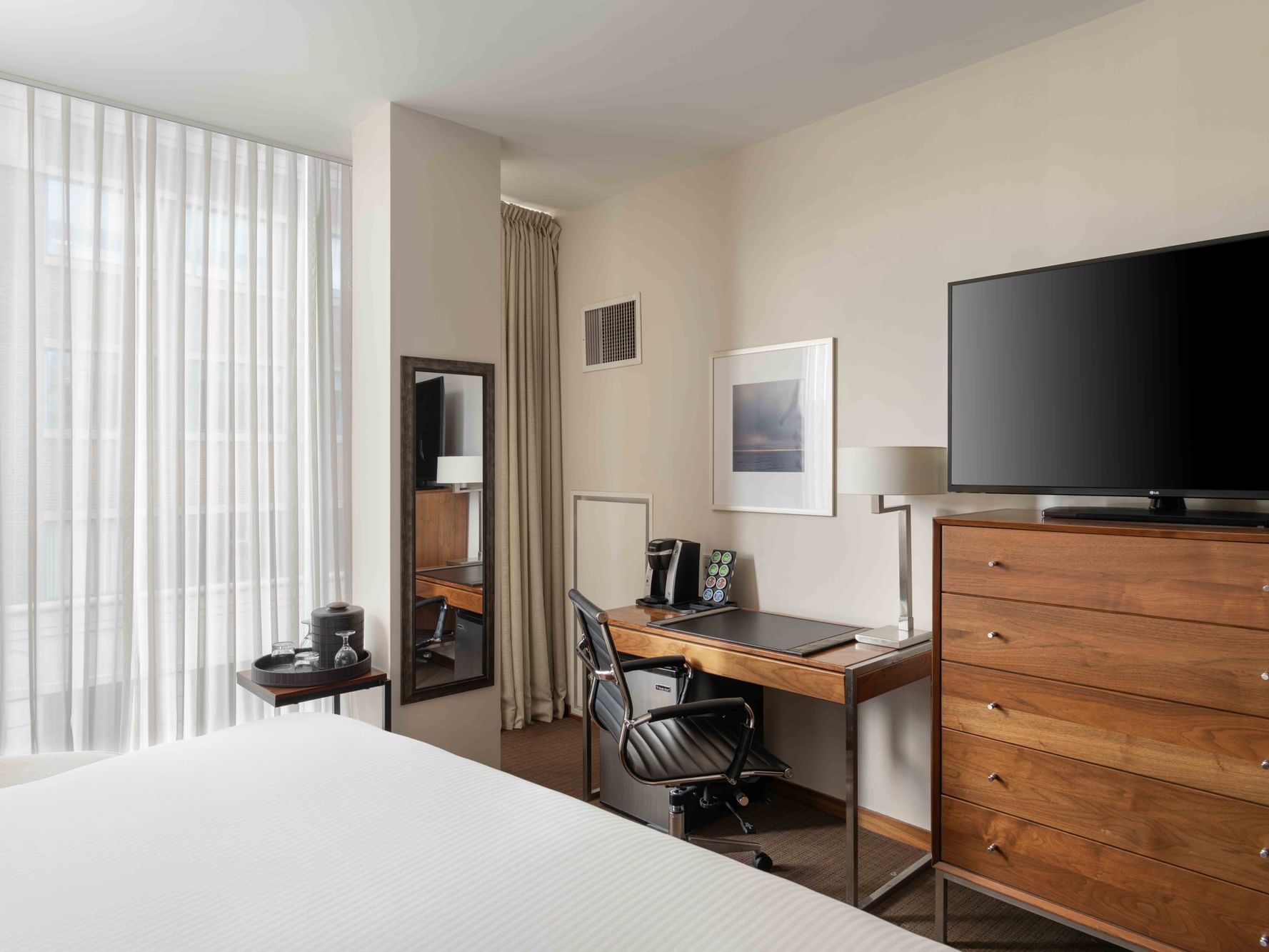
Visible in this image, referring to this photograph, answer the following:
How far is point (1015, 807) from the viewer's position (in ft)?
7.20

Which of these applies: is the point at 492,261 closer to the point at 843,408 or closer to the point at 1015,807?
the point at 843,408

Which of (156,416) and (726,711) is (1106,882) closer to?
(726,711)

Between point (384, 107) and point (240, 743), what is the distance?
8.06ft

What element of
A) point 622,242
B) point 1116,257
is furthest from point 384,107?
point 1116,257

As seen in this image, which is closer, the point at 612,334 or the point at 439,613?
the point at 439,613

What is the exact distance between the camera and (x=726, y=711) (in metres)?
2.52

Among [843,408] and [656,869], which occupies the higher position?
[843,408]

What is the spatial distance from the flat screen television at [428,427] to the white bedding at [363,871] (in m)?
1.61

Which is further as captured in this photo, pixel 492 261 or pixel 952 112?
pixel 492 261

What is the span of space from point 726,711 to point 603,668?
45 cm

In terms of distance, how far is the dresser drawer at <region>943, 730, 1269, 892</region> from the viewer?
71.6 inches

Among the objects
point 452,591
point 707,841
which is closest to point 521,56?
point 452,591

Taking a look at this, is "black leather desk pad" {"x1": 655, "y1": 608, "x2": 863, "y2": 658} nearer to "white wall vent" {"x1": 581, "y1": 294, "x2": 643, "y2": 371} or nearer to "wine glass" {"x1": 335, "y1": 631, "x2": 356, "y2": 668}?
"wine glass" {"x1": 335, "y1": 631, "x2": 356, "y2": 668}

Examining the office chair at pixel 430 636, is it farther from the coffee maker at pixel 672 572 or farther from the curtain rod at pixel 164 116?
the curtain rod at pixel 164 116
